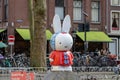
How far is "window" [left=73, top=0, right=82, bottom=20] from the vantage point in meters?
45.7

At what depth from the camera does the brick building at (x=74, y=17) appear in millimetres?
42969

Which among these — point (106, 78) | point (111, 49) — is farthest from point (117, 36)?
point (106, 78)

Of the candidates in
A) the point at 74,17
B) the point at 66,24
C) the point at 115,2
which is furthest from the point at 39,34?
the point at 115,2

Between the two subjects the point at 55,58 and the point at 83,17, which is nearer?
the point at 55,58

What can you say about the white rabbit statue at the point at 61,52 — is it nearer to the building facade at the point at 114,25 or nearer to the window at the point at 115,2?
the building facade at the point at 114,25

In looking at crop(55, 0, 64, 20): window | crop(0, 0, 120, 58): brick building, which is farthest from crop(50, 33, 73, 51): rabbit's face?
crop(55, 0, 64, 20): window

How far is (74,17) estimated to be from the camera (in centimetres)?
4566

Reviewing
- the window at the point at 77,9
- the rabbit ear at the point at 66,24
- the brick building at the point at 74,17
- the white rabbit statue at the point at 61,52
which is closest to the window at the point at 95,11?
the brick building at the point at 74,17

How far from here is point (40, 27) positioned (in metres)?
21.4

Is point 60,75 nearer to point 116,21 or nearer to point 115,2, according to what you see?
point 116,21

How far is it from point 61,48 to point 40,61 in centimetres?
998

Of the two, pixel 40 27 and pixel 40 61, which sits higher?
pixel 40 27

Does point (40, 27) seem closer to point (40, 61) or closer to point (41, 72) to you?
point (40, 61)

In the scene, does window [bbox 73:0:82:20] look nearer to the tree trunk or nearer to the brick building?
the brick building
